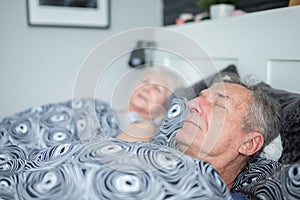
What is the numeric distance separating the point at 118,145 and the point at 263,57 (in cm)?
77

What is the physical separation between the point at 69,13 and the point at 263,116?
5.08 feet

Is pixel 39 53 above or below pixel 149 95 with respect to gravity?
above

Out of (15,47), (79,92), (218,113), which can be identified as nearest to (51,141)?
(79,92)

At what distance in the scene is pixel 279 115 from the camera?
3.29ft

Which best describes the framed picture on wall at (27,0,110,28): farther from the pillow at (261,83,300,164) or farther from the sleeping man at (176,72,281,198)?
the pillow at (261,83,300,164)

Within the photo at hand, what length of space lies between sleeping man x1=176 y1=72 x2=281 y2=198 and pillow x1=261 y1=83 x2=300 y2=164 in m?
0.02

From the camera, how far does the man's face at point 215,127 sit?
940 millimetres

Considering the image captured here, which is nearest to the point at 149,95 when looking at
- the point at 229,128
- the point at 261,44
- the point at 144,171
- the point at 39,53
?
the point at 261,44

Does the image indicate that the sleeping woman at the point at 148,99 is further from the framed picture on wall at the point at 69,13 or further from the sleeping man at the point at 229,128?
the framed picture on wall at the point at 69,13

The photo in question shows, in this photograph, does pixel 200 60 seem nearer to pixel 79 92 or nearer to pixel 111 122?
pixel 79 92

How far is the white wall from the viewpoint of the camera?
204 centimetres

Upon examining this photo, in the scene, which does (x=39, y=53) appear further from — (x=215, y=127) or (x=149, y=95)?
(x=215, y=127)

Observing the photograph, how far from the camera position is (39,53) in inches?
83.7

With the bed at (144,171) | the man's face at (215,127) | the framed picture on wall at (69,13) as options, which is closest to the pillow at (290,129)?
the bed at (144,171)
